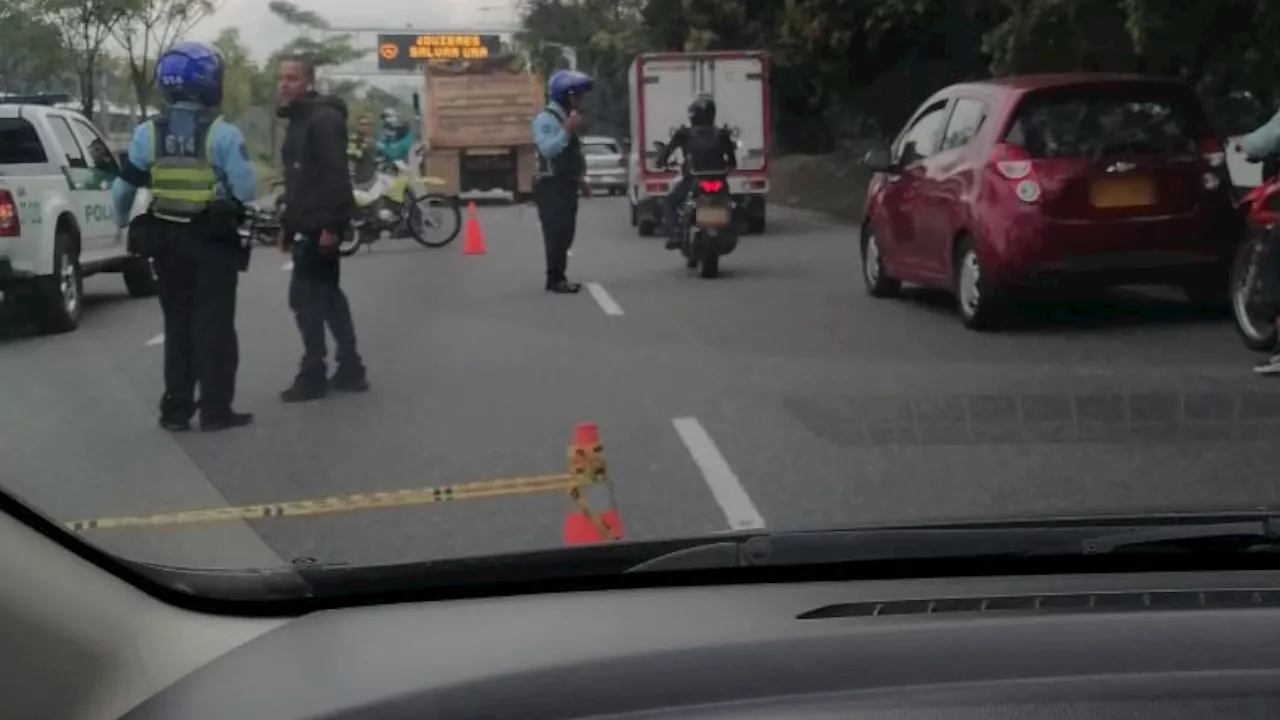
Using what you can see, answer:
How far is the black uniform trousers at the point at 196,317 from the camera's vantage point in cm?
878

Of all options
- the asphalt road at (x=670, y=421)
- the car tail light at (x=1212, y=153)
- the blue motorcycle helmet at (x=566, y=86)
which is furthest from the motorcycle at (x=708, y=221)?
the car tail light at (x=1212, y=153)

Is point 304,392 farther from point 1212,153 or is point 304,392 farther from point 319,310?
point 1212,153

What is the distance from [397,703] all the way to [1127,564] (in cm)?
Result: 117

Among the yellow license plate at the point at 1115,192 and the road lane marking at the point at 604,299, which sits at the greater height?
the yellow license plate at the point at 1115,192

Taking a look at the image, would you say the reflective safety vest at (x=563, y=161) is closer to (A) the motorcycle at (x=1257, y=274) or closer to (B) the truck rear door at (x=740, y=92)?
(A) the motorcycle at (x=1257, y=274)

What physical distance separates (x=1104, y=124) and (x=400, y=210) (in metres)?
10.5

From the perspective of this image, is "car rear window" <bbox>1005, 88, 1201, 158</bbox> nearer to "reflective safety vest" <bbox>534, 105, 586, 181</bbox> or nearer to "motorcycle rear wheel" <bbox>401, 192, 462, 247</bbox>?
"reflective safety vest" <bbox>534, 105, 586, 181</bbox>

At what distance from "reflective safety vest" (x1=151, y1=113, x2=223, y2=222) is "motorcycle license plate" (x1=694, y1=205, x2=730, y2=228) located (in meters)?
8.57

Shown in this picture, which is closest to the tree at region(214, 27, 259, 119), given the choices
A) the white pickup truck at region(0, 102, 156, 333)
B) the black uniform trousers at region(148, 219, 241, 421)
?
the black uniform trousers at region(148, 219, 241, 421)

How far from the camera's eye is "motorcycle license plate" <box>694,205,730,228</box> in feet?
55.3

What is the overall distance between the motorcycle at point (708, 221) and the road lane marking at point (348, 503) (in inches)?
367

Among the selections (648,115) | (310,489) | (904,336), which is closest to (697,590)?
(310,489)

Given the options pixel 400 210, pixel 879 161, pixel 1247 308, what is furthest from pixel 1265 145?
pixel 400 210

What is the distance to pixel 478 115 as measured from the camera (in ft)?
116
